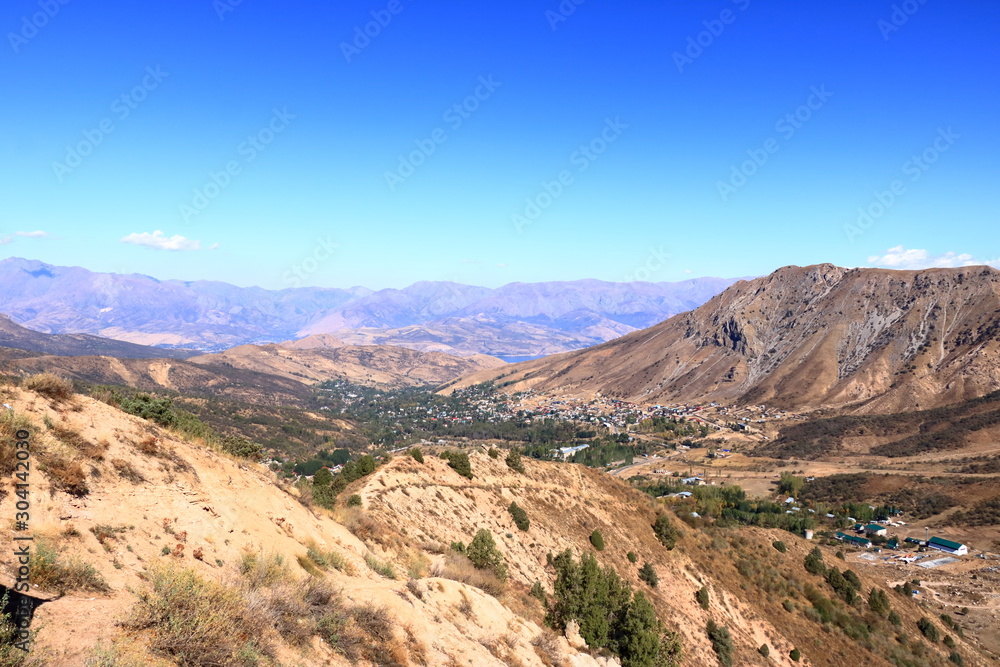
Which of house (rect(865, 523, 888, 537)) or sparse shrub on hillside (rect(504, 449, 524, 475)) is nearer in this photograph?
sparse shrub on hillside (rect(504, 449, 524, 475))

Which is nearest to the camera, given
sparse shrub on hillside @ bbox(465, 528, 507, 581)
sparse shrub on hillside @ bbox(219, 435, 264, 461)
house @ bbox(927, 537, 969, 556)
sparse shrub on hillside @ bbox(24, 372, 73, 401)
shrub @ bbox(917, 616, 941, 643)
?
sparse shrub on hillside @ bbox(24, 372, 73, 401)

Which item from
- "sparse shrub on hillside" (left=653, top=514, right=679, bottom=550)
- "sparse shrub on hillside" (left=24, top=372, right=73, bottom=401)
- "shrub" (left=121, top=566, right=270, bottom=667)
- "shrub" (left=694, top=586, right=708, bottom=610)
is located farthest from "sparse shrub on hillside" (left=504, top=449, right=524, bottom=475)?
"shrub" (left=121, top=566, right=270, bottom=667)

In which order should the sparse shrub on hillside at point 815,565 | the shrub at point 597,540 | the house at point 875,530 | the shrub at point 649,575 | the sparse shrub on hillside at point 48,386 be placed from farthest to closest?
the house at point 875,530 < the sparse shrub on hillside at point 815,565 < the shrub at point 597,540 < the shrub at point 649,575 < the sparse shrub on hillside at point 48,386

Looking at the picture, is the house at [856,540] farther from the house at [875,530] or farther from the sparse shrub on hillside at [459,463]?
the sparse shrub on hillside at [459,463]

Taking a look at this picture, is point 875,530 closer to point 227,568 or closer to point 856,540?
point 856,540

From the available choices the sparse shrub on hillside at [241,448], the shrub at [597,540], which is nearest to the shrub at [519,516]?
the shrub at [597,540]

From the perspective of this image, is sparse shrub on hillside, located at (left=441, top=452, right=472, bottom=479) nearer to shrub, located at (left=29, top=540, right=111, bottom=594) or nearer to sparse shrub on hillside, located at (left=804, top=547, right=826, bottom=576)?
shrub, located at (left=29, top=540, right=111, bottom=594)

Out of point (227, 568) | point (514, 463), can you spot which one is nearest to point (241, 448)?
point (227, 568)
